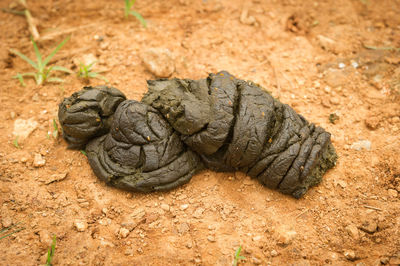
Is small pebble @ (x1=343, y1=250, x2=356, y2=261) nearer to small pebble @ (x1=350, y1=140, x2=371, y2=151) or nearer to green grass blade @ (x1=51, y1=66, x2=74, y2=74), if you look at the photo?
small pebble @ (x1=350, y1=140, x2=371, y2=151)

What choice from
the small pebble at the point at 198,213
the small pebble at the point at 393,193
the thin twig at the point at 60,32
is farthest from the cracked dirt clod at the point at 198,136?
the thin twig at the point at 60,32

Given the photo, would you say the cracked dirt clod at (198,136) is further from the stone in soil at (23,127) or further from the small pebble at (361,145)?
the stone in soil at (23,127)

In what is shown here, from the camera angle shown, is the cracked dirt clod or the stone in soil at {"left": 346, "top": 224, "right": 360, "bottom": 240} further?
the cracked dirt clod

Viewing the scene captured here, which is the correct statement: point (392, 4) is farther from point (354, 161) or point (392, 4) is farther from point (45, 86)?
point (45, 86)

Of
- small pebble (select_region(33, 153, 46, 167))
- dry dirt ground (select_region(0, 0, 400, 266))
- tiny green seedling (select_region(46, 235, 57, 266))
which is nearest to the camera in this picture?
tiny green seedling (select_region(46, 235, 57, 266))

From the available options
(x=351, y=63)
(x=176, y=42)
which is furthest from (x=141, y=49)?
(x=351, y=63)

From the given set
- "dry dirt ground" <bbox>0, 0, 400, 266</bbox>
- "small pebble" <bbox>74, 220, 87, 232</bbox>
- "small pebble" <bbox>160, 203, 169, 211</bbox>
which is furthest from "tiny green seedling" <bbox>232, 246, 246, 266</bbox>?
"small pebble" <bbox>74, 220, 87, 232</bbox>
